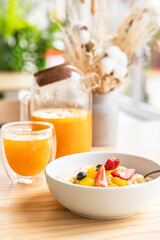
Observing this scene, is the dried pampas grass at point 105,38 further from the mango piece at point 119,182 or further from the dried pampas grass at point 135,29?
the mango piece at point 119,182

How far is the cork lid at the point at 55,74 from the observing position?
1.02 m

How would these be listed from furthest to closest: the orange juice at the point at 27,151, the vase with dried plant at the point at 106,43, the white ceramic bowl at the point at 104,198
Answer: the vase with dried plant at the point at 106,43 < the orange juice at the point at 27,151 < the white ceramic bowl at the point at 104,198

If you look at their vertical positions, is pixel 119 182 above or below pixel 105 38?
below

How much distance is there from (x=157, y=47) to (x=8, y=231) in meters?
0.85

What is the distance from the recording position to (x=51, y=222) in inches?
25.5

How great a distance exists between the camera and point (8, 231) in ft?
2.03

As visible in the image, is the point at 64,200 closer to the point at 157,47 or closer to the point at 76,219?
the point at 76,219

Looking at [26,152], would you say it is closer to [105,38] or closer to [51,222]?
[51,222]

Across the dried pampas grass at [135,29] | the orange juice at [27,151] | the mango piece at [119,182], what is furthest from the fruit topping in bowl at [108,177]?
the dried pampas grass at [135,29]

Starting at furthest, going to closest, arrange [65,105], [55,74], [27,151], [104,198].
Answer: [65,105] < [55,74] < [27,151] < [104,198]

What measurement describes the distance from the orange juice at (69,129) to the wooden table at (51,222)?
0.76 ft

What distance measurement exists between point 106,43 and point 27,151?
570 mm

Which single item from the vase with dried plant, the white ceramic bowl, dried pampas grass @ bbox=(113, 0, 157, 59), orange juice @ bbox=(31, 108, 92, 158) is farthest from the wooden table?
dried pampas grass @ bbox=(113, 0, 157, 59)

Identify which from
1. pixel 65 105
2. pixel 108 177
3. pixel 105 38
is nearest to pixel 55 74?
pixel 65 105
